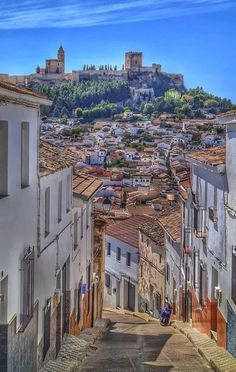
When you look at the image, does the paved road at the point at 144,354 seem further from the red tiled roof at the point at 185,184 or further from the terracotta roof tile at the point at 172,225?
the terracotta roof tile at the point at 172,225

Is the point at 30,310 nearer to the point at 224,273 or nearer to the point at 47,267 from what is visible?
the point at 47,267

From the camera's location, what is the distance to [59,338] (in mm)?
17984

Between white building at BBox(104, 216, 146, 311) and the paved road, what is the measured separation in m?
18.3

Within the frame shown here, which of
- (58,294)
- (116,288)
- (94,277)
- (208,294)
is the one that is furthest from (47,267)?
(116,288)

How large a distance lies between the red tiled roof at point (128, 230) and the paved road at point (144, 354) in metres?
18.4

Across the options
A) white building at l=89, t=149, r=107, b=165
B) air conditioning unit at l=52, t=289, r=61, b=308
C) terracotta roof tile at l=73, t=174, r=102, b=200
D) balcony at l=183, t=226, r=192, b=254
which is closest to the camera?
air conditioning unit at l=52, t=289, r=61, b=308

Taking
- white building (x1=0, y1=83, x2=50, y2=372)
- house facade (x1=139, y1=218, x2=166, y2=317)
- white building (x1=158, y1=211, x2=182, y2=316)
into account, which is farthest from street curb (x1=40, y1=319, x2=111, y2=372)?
house facade (x1=139, y1=218, x2=166, y2=317)

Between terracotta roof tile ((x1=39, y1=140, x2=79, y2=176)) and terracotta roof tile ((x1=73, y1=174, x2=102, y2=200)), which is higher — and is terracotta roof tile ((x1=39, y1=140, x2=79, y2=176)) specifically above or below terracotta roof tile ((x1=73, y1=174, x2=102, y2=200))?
above

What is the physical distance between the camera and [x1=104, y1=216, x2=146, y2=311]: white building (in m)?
42.1

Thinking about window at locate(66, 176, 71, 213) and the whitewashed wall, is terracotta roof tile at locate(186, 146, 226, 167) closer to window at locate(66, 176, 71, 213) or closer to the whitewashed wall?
window at locate(66, 176, 71, 213)

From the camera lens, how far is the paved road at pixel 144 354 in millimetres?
15980

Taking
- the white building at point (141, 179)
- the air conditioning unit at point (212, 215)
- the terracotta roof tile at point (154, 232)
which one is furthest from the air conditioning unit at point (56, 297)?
the white building at point (141, 179)

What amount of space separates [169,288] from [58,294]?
1549 centimetres

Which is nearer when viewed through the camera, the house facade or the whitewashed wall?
the whitewashed wall
